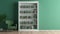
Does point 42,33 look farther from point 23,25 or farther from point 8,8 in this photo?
point 8,8

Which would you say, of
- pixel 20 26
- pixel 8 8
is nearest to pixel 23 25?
pixel 20 26

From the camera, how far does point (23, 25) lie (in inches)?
118

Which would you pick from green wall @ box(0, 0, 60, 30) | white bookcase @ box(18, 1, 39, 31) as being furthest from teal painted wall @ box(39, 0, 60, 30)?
white bookcase @ box(18, 1, 39, 31)

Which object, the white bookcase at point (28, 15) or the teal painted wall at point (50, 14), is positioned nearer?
the white bookcase at point (28, 15)

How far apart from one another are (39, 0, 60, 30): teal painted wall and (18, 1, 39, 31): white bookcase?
193 mm

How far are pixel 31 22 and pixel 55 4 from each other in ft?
2.57

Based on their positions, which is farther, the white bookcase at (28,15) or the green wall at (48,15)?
the green wall at (48,15)

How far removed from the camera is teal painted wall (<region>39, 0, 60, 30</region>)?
313 centimetres

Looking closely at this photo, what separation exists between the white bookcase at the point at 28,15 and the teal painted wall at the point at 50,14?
0.19 meters

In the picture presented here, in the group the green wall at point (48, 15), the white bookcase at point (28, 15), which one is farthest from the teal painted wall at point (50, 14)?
the white bookcase at point (28, 15)

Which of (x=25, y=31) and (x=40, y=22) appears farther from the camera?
(x=40, y=22)

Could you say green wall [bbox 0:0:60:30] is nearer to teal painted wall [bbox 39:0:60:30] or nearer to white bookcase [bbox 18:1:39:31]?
teal painted wall [bbox 39:0:60:30]

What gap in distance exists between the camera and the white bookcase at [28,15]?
296 cm

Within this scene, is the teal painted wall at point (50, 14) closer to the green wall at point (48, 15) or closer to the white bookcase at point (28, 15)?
the green wall at point (48, 15)
